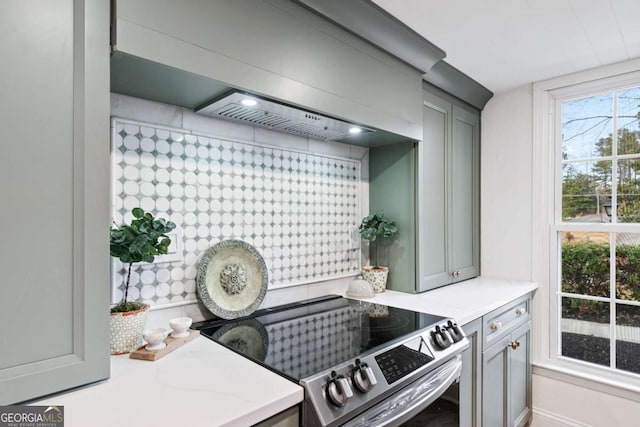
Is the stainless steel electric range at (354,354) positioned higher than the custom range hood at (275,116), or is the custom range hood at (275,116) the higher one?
the custom range hood at (275,116)

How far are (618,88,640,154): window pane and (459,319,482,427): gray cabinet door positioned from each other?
1.40 metres

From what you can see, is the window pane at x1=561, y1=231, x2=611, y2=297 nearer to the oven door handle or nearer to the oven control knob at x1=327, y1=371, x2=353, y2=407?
the oven door handle

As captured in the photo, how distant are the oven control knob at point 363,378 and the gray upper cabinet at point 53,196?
0.65 meters

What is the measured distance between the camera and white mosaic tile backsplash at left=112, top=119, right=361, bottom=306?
4.16 ft

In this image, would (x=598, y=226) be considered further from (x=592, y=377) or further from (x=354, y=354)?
(x=354, y=354)

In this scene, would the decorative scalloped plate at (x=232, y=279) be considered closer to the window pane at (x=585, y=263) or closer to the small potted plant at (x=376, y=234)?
the small potted plant at (x=376, y=234)

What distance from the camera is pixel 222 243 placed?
56.7 inches

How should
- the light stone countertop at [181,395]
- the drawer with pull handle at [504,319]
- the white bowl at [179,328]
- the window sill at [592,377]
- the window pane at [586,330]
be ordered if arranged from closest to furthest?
1. the light stone countertop at [181,395]
2. the white bowl at [179,328]
3. the drawer with pull handle at [504,319]
4. the window sill at [592,377]
5. the window pane at [586,330]

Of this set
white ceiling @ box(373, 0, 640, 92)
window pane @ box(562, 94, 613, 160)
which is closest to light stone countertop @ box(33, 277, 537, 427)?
white ceiling @ box(373, 0, 640, 92)

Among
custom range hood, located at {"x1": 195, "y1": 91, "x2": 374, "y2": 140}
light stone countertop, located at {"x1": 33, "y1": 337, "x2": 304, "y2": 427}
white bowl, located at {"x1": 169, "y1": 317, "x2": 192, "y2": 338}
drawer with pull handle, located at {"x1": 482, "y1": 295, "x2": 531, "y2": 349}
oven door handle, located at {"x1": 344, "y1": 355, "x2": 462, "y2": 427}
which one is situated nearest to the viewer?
light stone countertop, located at {"x1": 33, "y1": 337, "x2": 304, "y2": 427}

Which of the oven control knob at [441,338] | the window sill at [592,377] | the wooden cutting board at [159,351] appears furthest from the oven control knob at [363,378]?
the window sill at [592,377]

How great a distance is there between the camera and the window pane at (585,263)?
2078mm

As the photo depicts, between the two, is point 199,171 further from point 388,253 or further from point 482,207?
point 482,207

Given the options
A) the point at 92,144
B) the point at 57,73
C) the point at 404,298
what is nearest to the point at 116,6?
the point at 57,73
